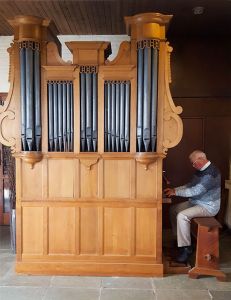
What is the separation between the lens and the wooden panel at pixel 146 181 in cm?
381

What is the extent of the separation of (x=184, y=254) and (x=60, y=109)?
7.02 feet

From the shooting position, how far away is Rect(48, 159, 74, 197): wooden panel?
385cm

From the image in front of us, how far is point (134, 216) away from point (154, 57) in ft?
5.58

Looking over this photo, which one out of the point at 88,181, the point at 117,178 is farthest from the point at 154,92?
the point at 88,181

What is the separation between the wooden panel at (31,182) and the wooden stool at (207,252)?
1.80m

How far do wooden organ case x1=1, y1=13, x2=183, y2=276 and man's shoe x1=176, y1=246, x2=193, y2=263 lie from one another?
1.00 ft

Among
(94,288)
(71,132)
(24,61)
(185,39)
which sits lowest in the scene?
(94,288)

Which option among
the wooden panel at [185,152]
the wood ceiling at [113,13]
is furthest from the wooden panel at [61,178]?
the wooden panel at [185,152]

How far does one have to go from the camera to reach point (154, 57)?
366 centimetres

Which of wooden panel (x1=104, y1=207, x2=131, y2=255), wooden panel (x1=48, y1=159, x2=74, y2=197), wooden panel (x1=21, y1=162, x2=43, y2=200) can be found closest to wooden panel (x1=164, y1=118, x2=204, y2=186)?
wooden panel (x1=104, y1=207, x2=131, y2=255)

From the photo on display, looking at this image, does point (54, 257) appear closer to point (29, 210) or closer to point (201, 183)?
point (29, 210)

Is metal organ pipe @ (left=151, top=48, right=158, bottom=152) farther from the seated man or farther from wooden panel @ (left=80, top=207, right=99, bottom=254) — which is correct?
wooden panel @ (left=80, top=207, right=99, bottom=254)

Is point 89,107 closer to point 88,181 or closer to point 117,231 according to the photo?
point 88,181

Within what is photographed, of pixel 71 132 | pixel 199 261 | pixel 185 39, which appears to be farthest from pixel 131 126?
pixel 185 39
